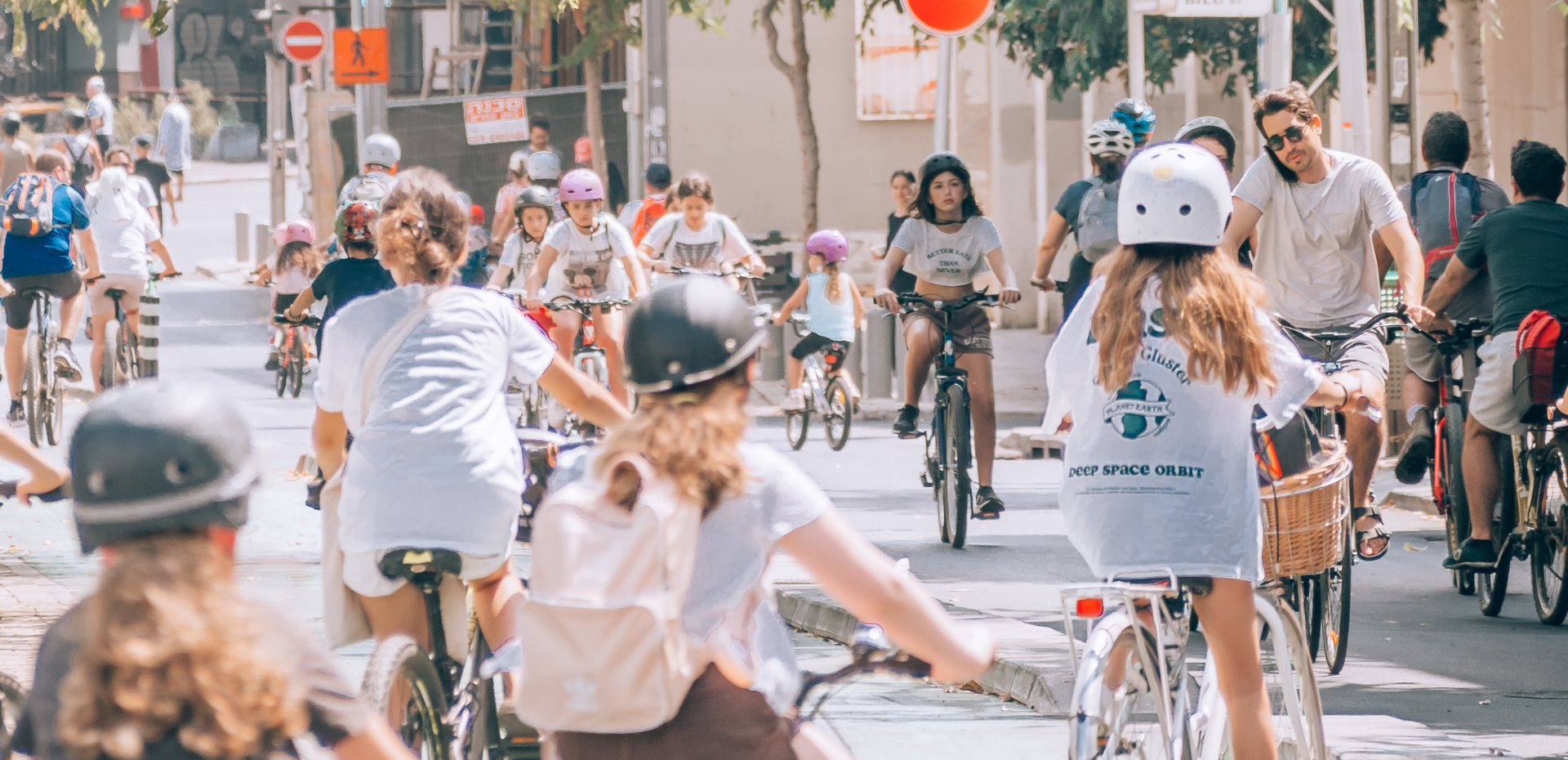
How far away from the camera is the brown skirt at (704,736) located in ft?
9.55

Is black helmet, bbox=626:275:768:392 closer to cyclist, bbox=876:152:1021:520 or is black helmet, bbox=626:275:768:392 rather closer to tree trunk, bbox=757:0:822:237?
cyclist, bbox=876:152:1021:520

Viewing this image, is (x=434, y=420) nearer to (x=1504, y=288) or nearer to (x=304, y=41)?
(x=1504, y=288)

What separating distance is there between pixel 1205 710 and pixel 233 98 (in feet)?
186

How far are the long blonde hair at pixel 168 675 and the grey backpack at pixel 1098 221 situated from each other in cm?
732

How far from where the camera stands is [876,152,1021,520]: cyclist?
9.98 metres

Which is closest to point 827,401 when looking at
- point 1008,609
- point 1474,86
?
point 1474,86

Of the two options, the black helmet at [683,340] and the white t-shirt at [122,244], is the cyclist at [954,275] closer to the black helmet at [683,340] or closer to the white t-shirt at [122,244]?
the black helmet at [683,340]

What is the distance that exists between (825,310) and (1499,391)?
713cm

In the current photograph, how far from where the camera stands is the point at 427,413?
4.64 metres

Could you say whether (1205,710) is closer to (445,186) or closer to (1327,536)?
(1327,536)

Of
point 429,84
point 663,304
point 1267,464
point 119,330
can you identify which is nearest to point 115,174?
point 119,330

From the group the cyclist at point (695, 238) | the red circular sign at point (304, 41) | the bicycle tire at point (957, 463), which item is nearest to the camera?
the bicycle tire at point (957, 463)

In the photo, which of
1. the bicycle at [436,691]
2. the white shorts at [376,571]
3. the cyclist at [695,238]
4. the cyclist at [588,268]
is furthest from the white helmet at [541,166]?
the white shorts at [376,571]

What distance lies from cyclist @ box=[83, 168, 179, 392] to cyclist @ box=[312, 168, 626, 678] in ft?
36.0
